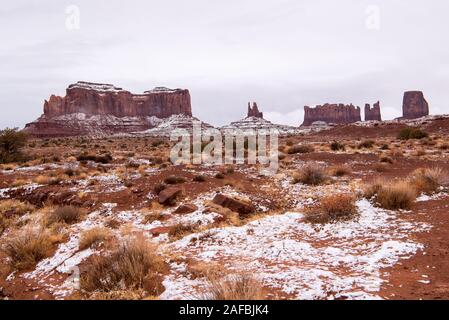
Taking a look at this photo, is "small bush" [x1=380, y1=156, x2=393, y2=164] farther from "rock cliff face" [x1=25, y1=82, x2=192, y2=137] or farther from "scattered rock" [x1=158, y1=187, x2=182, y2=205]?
"rock cliff face" [x1=25, y1=82, x2=192, y2=137]

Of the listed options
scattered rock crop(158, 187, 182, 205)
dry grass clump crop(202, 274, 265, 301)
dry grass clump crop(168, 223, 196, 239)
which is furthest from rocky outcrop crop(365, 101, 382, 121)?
dry grass clump crop(202, 274, 265, 301)

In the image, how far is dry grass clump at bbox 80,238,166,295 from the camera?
17.4 feet

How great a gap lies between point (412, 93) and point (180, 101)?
377ft

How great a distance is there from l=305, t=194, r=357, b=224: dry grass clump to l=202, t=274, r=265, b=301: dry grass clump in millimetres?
3960

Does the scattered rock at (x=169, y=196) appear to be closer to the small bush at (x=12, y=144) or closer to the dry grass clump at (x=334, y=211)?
the dry grass clump at (x=334, y=211)

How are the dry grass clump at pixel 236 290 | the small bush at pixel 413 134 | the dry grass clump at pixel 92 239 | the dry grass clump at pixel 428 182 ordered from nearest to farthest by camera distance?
the dry grass clump at pixel 236 290
the dry grass clump at pixel 92 239
the dry grass clump at pixel 428 182
the small bush at pixel 413 134

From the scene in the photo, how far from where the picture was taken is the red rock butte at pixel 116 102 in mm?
157000

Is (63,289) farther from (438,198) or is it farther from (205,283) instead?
(438,198)

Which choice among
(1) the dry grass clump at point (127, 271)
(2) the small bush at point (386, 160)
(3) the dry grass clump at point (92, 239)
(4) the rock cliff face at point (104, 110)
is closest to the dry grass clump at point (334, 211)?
(1) the dry grass clump at point (127, 271)

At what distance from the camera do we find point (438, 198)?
9109 millimetres

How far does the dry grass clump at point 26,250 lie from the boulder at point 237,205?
4672mm

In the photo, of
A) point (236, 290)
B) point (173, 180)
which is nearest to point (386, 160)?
point (173, 180)

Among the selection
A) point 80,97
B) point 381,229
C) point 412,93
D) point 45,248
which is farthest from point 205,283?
point 412,93

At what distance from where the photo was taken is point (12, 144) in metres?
29.2
